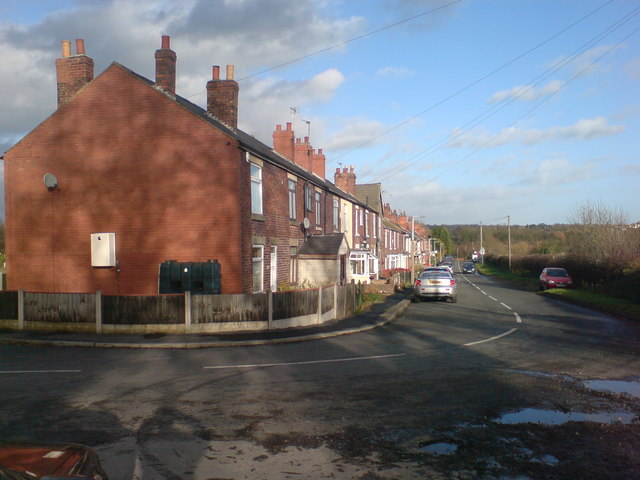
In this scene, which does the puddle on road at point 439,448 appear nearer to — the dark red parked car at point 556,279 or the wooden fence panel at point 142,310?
the wooden fence panel at point 142,310

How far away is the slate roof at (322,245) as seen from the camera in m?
24.5

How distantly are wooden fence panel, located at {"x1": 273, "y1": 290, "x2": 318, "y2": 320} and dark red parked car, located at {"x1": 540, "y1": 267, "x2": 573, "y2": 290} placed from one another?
1035 inches

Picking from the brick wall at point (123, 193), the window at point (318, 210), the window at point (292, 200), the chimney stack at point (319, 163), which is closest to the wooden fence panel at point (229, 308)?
the brick wall at point (123, 193)

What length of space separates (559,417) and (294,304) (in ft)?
34.4

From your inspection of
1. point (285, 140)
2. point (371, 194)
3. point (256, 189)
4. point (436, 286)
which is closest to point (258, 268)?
point (256, 189)

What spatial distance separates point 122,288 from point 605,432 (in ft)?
51.3

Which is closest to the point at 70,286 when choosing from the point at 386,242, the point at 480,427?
the point at 480,427

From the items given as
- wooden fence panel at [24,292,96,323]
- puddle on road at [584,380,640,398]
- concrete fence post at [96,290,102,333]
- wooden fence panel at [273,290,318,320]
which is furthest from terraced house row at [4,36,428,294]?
puddle on road at [584,380,640,398]

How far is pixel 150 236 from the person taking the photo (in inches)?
714

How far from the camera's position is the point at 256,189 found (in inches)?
771

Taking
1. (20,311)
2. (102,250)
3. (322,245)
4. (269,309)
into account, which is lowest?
(269,309)

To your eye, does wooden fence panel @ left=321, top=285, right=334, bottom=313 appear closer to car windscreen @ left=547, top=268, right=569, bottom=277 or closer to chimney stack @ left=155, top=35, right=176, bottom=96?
chimney stack @ left=155, top=35, right=176, bottom=96

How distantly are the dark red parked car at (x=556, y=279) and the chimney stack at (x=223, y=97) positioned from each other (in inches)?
1063

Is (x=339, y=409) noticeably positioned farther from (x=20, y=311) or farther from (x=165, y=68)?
(x=165, y=68)
